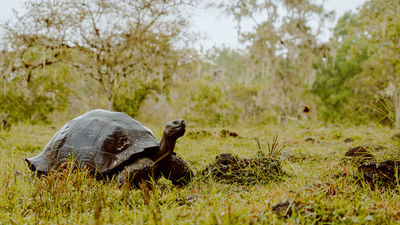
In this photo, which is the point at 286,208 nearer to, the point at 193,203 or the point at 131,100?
the point at 193,203

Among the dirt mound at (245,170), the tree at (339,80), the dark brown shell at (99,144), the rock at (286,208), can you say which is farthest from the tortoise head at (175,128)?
the tree at (339,80)

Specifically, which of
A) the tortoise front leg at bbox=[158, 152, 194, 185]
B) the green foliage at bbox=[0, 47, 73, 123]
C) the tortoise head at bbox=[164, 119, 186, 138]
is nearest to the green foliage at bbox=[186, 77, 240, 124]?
the green foliage at bbox=[0, 47, 73, 123]

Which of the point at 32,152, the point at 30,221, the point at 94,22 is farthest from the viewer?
the point at 94,22

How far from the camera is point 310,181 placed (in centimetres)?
306

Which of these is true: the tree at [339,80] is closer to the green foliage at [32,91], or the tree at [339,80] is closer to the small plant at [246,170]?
the green foliage at [32,91]

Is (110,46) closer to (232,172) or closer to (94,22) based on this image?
(94,22)

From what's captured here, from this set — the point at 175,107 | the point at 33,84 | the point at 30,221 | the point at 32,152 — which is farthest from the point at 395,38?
the point at 33,84

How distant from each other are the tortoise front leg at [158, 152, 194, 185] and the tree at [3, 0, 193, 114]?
32.2 ft

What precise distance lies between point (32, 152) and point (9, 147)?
0.56 meters

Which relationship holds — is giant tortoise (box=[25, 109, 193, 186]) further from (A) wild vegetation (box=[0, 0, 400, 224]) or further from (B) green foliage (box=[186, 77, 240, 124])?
(B) green foliage (box=[186, 77, 240, 124])

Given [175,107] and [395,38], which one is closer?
[395,38]

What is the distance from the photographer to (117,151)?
3178 mm

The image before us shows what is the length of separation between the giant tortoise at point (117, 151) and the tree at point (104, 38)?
929 cm

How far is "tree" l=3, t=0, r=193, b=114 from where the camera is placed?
1225 centimetres
